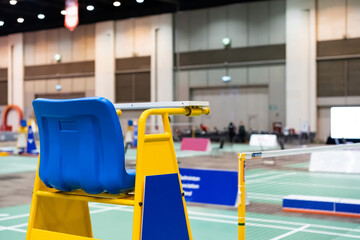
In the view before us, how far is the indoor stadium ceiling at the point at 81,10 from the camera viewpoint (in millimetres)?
31969

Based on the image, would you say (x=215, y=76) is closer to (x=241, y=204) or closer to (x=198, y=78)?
(x=198, y=78)

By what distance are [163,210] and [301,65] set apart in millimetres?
32432

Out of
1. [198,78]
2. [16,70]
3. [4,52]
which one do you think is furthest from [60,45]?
[198,78]

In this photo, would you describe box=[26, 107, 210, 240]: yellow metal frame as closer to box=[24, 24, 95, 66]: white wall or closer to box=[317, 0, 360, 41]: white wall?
box=[317, 0, 360, 41]: white wall

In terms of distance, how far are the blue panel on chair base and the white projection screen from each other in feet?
17.9

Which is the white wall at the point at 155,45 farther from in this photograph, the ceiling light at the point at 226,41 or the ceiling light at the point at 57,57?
the ceiling light at the point at 57,57

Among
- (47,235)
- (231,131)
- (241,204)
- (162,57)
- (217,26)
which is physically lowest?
(47,235)

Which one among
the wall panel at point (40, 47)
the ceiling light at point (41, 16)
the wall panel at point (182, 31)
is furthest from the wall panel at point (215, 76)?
the wall panel at point (40, 47)

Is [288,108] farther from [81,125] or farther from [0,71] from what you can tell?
[81,125]

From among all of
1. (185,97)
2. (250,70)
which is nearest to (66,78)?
(185,97)

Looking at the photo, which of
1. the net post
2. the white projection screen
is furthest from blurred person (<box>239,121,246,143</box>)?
the net post

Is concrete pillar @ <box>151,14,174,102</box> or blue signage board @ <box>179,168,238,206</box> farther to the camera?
concrete pillar @ <box>151,14,174,102</box>

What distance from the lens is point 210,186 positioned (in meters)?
9.77

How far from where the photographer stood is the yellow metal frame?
3.59 m
